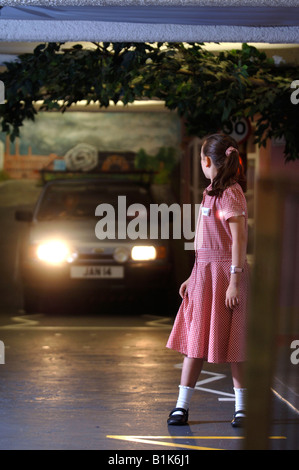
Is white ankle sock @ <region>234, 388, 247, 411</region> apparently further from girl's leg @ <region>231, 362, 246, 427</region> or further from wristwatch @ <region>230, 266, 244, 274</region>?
wristwatch @ <region>230, 266, 244, 274</region>

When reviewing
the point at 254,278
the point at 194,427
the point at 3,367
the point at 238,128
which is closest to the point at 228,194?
the point at 194,427

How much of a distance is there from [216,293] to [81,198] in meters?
6.47

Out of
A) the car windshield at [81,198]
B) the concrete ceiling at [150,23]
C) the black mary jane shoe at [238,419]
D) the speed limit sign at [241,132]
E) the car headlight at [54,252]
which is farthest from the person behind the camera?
the car windshield at [81,198]

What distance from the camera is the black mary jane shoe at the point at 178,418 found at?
5.27 metres

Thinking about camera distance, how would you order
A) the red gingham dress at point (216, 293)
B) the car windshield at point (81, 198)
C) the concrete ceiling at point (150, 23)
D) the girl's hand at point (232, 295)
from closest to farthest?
the girl's hand at point (232, 295) → the red gingham dress at point (216, 293) → the concrete ceiling at point (150, 23) → the car windshield at point (81, 198)

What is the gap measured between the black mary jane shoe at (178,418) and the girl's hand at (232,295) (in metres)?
0.76

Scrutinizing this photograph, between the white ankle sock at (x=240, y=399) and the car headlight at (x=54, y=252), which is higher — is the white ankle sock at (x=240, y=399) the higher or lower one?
the lower one

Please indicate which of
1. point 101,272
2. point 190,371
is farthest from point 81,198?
point 190,371

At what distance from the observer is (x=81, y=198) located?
11.4m

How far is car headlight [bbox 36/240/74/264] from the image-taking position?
10141 millimetres

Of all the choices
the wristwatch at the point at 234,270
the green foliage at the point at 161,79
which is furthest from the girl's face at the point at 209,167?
the green foliage at the point at 161,79

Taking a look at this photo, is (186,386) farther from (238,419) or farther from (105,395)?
(105,395)

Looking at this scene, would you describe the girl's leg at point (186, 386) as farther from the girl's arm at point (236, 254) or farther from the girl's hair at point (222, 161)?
the girl's hair at point (222, 161)

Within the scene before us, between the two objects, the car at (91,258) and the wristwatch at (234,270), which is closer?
the wristwatch at (234,270)
